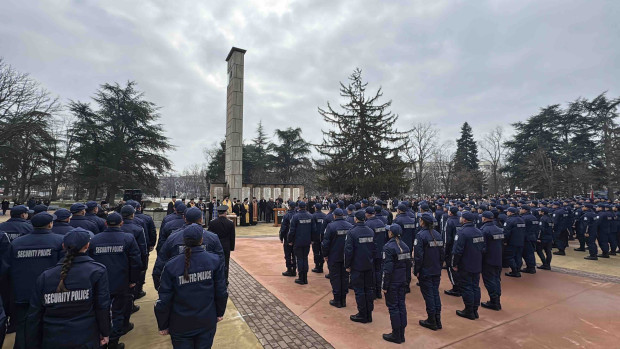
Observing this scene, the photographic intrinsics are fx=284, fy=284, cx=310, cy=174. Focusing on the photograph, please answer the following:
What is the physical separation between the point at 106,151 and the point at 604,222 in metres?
39.6

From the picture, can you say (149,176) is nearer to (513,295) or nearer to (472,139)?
(513,295)

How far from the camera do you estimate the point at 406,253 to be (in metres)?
4.89

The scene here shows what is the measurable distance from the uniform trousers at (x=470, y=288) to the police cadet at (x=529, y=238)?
4222 mm

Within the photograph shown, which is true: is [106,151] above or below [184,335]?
above

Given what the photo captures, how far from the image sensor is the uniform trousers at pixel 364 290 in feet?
17.6

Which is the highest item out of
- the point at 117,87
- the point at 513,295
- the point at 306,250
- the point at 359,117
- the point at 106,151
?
the point at 117,87

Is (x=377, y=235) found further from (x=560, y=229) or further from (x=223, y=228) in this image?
(x=560, y=229)

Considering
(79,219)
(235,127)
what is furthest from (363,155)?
(79,219)

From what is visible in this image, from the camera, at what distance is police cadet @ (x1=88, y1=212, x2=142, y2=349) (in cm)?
422

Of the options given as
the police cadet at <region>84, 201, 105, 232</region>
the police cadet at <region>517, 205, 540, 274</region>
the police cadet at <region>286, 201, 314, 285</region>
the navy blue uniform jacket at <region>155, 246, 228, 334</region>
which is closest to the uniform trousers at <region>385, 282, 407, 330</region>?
the navy blue uniform jacket at <region>155, 246, 228, 334</region>

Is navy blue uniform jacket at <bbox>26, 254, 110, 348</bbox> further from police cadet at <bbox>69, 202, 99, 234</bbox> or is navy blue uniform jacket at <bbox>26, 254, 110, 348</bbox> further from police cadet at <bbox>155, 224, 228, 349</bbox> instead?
police cadet at <bbox>69, 202, 99, 234</bbox>

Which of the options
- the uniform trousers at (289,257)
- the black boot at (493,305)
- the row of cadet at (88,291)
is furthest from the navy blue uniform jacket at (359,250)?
the uniform trousers at (289,257)

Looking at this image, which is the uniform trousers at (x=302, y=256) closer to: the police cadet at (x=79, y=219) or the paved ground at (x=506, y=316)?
the paved ground at (x=506, y=316)

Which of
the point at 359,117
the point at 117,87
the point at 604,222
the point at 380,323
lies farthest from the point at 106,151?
the point at 604,222
